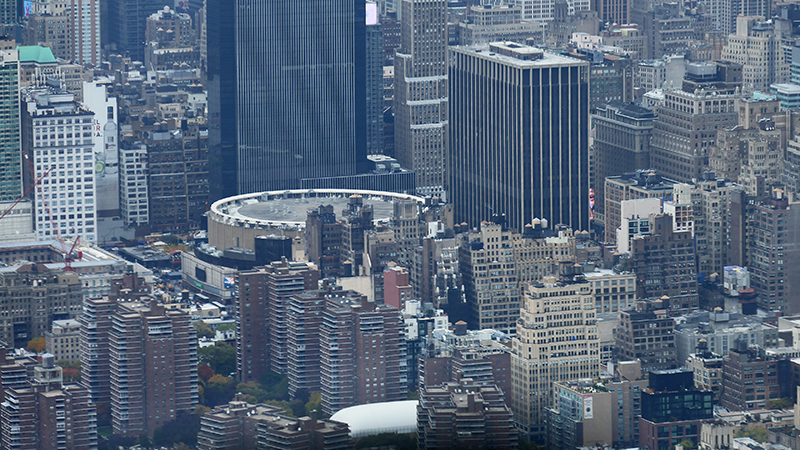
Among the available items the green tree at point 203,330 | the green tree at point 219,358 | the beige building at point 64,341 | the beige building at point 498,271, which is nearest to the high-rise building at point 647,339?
the beige building at point 498,271

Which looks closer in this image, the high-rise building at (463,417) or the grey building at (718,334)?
the high-rise building at (463,417)

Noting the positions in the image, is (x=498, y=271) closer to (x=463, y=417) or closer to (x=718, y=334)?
(x=718, y=334)

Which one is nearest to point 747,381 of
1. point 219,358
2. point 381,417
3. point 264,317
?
point 381,417

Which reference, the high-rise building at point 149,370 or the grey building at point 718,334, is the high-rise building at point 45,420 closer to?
the high-rise building at point 149,370

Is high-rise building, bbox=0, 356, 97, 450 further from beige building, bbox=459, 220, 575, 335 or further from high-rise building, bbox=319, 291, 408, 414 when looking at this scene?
Result: beige building, bbox=459, 220, 575, 335

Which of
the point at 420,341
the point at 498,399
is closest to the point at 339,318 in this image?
the point at 420,341

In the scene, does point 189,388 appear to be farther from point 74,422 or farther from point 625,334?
point 625,334
